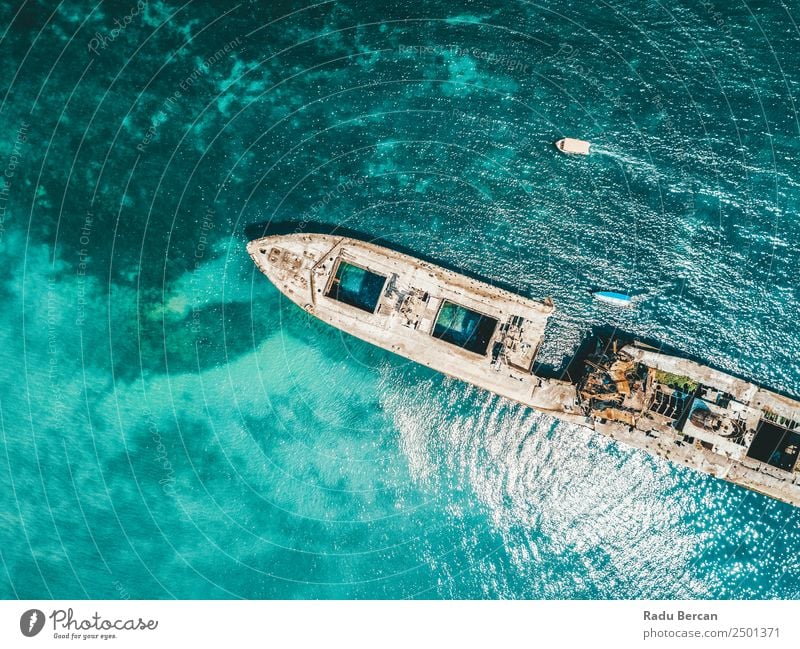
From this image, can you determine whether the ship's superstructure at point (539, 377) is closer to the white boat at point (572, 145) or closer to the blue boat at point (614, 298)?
the blue boat at point (614, 298)

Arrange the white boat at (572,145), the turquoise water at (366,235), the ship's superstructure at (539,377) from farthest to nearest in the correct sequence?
the turquoise water at (366,235)
the white boat at (572,145)
the ship's superstructure at (539,377)

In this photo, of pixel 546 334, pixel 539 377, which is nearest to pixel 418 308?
pixel 546 334

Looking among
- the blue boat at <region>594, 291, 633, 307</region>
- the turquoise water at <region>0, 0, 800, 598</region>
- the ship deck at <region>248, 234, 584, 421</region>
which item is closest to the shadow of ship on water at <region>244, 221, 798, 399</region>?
the turquoise water at <region>0, 0, 800, 598</region>

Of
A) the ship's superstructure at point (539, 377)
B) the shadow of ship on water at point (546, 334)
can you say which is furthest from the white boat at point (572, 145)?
the ship's superstructure at point (539, 377)

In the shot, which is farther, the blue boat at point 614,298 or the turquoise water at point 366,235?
the blue boat at point 614,298

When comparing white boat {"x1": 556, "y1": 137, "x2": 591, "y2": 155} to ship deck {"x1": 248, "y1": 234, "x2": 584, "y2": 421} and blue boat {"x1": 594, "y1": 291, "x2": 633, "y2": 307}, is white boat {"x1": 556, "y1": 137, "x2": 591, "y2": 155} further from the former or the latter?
ship deck {"x1": 248, "y1": 234, "x2": 584, "y2": 421}

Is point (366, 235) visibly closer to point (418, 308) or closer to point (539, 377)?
point (418, 308)

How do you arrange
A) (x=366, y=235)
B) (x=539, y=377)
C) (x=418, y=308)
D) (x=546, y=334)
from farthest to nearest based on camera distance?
1. (x=546, y=334)
2. (x=366, y=235)
3. (x=539, y=377)
4. (x=418, y=308)
